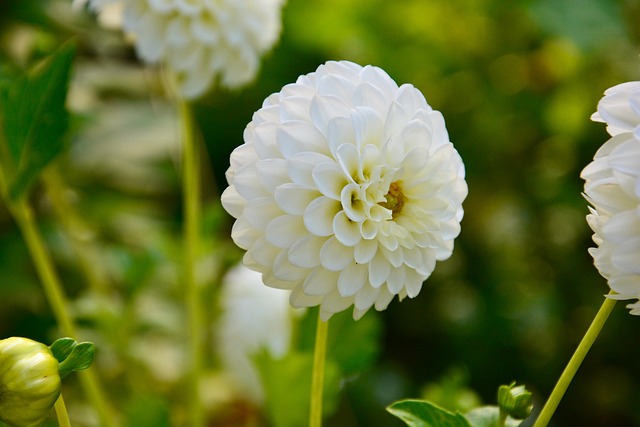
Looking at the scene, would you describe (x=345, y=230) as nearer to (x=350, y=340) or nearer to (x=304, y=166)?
(x=304, y=166)

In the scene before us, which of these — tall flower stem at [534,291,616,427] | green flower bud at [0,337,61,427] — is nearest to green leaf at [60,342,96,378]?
green flower bud at [0,337,61,427]

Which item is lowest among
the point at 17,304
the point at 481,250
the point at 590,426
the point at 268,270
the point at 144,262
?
the point at 590,426

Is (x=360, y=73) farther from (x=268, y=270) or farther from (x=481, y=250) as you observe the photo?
(x=481, y=250)

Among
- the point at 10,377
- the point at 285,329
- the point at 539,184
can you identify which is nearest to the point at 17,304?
the point at 285,329

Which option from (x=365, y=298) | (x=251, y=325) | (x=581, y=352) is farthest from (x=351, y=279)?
(x=251, y=325)

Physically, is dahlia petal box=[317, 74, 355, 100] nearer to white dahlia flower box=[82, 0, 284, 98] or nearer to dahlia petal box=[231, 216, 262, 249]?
dahlia petal box=[231, 216, 262, 249]

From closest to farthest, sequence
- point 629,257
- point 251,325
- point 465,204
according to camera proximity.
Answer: point 629,257, point 251,325, point 465,204
